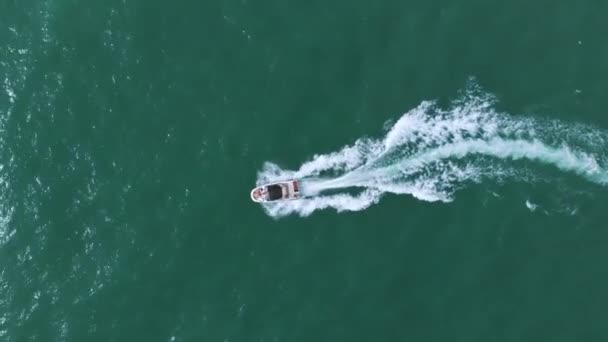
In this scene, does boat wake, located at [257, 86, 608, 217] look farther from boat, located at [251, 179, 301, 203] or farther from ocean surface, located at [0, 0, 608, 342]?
boat, located at [251, 179, 301, 203]

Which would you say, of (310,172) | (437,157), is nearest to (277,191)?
(310,172)

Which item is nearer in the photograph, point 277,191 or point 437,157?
point 277,191

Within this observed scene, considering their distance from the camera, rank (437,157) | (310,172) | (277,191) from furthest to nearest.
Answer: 1. (310,172)
2. (437,157)
3. (277,191)

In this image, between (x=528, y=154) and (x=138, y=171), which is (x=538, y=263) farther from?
(x=138, y=171)

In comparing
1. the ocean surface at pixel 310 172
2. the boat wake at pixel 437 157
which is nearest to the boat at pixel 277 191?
the boat wake at pixel 437 157

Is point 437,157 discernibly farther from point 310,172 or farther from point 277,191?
point 277,191

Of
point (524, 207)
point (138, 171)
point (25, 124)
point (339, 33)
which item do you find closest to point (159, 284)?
point (138, 171)
